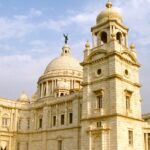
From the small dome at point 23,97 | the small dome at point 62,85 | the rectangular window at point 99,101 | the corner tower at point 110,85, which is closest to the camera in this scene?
the corner tower at point 110,85

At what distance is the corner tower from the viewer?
35.9m

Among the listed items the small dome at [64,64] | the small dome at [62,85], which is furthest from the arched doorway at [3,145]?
the small dome at [64,64]

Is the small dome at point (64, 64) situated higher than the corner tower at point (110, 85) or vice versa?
the small dome at point (64, 64)

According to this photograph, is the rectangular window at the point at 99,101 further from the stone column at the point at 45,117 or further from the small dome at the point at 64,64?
the small dome at the point at 64,64

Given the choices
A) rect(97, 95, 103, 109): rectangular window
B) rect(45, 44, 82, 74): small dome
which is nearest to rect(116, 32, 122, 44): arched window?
rect(97, 95, 103, 109): rectangular window

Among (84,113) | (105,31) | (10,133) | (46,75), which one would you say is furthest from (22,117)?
(105,31)

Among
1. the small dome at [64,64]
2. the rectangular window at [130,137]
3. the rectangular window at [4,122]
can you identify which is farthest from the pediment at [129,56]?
the small dome at [64,64]

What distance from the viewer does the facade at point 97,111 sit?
3653cm

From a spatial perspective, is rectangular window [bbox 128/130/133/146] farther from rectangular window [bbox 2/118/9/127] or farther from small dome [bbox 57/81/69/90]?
rectangular window [bbox 2/118/9/127]

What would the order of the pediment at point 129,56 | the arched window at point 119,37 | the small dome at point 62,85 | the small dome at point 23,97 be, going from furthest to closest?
the small dome at point 23,97, the small dome at point 62,85, the arched window at point 119,37, the pediment at point 129,56

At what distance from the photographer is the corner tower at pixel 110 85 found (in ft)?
118

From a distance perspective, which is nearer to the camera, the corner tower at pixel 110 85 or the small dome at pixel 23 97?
the corner tower at pixel 110 85

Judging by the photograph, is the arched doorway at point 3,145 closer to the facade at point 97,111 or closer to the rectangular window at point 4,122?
the facade at point 97,111

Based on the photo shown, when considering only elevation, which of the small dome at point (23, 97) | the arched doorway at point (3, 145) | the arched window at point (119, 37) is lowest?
the arched doorway at point (3, 145)
